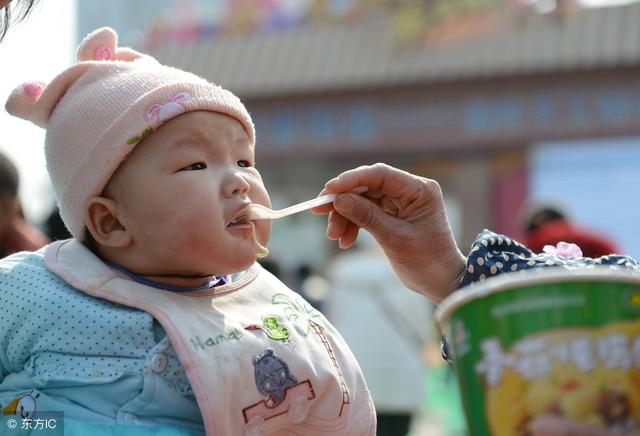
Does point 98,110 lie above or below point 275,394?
above


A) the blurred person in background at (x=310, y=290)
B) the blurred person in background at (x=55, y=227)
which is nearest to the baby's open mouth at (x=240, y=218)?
the blurred person in background at (x=55, y=227)

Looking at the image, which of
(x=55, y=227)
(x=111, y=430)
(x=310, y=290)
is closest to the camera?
(x=111, y=430)

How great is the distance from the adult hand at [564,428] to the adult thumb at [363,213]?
0.67m

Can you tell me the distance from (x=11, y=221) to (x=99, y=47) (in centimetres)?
202

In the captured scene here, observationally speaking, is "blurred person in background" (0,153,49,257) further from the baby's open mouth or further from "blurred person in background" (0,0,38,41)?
the baby's open mouth

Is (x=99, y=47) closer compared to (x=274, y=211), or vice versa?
(x=274, y=211)

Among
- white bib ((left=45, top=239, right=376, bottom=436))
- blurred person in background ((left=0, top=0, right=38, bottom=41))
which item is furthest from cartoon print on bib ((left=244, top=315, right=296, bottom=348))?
blurred person in background ((left=0, top=0, right=38, bottom=41))

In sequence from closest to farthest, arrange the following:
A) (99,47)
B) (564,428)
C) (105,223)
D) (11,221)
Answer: (564,428)
(105,223)
(99,47)
(11,221)

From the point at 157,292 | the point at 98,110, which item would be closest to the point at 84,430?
the point at 157,292

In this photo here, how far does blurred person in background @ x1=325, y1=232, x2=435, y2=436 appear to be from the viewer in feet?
16.4

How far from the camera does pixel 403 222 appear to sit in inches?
63.1

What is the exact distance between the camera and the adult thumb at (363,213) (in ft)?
5.00

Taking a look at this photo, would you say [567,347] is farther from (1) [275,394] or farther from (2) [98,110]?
(2) [98,110]

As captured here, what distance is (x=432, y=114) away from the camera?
12188 millimetres
